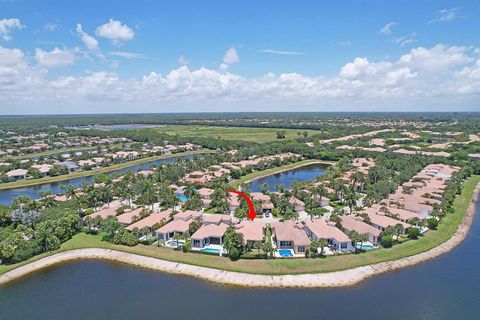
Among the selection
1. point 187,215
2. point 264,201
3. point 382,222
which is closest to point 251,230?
point 187,215

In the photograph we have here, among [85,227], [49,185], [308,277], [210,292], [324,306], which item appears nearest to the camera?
[324,306]

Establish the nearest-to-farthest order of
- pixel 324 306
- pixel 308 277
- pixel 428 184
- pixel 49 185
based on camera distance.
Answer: pixel 324 306
pixel 308 277
pixel 428 184
pixel 49 185

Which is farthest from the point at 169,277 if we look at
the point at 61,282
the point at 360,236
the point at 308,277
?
the point at 360,236

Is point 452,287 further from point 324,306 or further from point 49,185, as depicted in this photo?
point 49,185

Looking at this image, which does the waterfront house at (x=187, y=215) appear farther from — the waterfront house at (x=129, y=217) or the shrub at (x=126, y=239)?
the shrub at (x=126, y=239)

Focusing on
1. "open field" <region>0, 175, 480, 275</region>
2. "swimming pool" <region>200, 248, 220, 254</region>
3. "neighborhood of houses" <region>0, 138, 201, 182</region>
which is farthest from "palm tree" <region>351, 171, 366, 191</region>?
"neighborhood of houses" <region>0, 138, 201, 182</region>

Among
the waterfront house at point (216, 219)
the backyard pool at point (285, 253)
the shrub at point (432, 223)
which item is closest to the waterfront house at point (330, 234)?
the backyard pool at point (285, 253)
